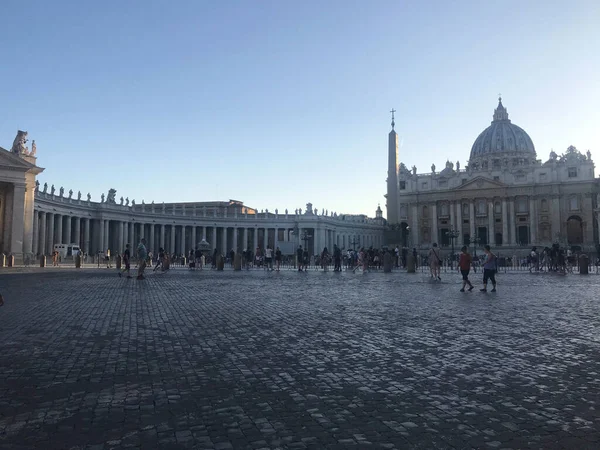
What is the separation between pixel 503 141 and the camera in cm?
10169

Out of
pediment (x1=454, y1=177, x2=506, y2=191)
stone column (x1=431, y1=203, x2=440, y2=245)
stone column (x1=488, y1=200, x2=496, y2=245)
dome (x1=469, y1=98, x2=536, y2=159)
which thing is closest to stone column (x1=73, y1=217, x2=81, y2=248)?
stone column (x1=431, y1=203, x2=440, y2=245)

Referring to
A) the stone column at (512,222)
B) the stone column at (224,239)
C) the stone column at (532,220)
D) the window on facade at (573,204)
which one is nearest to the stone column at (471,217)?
the stone column at (512,222)

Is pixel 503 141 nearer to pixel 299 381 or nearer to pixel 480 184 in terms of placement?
pixel 480 184

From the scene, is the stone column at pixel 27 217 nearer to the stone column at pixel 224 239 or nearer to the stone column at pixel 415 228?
the stone column at pixel 224 239

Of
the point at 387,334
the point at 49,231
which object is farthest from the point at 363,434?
the point at 49,231

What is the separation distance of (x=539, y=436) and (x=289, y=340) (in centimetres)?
390

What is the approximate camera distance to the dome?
329 ft

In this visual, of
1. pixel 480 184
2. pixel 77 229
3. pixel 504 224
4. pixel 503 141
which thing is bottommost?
pixel 77 229

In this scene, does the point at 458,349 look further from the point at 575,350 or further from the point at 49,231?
the point at 49,231

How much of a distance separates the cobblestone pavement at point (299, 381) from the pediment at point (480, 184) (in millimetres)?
74701

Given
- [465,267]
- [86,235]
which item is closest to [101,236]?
[86,235]

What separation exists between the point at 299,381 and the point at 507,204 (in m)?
80.4

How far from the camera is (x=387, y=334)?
7.30 m

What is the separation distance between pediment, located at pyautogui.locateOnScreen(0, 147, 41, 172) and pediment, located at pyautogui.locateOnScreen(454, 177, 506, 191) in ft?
208
